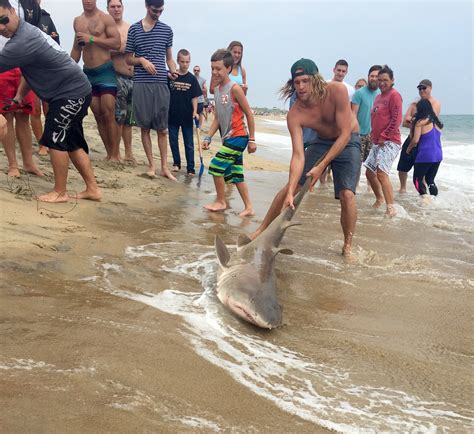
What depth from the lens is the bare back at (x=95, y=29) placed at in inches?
265

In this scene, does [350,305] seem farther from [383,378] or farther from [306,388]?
[306,388]

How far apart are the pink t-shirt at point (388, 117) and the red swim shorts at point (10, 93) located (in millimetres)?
5022

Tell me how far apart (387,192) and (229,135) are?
101 inches

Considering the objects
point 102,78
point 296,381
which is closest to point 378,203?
point 102,78

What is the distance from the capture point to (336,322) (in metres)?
2.96

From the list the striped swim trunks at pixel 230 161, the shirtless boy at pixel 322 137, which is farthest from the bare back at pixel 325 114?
the striped swim trunks at pixel 230 161

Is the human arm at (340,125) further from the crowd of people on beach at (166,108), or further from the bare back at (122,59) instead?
the bare back at (122,59)

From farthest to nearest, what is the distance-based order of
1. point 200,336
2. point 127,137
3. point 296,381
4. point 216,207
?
point 127,137 < point 216,207 < point 200,336 < point 296,381

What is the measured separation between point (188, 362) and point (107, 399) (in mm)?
456

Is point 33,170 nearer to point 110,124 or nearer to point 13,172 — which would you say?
point 13,172

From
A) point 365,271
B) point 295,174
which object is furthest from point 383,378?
point 295,174

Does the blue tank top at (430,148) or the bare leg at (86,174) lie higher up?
the blue tank top at (430,148)

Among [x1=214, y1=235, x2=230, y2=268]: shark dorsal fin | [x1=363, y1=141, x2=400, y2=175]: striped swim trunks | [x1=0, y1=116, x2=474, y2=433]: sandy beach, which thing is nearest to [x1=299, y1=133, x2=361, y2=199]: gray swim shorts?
[x1=0, y1=116, x2=474, y2=433]: sandy beach

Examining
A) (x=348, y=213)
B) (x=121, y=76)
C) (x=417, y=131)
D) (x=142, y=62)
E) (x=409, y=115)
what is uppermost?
(x=142, y=62)
